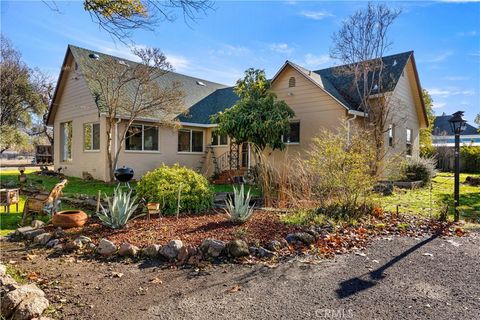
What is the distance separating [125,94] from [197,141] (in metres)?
4.68

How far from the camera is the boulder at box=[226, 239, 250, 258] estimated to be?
4.72 m

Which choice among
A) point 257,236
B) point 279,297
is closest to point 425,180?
point 257,236

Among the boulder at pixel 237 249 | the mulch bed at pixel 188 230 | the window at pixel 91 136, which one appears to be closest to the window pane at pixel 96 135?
the window at pixel 91 136

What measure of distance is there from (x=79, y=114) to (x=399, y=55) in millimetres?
16478

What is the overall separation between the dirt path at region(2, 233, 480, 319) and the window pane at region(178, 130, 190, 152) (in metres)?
12.8

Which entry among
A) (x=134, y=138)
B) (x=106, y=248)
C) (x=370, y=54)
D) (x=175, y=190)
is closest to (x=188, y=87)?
(x=134, y=138)

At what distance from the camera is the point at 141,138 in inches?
631

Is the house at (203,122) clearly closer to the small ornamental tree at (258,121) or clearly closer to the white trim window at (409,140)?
Result: the white trim window at (409,140)

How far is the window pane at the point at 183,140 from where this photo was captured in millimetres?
17516

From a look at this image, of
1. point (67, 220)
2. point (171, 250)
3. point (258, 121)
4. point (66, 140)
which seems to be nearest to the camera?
point (171, 250)

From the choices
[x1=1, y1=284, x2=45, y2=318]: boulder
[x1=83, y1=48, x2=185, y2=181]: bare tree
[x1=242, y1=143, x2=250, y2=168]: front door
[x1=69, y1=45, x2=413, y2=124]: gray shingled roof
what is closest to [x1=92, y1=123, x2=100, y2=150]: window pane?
[x1=83, y1=48, x2=185, y2=181]: bare tree

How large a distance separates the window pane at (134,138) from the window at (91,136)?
139 cm

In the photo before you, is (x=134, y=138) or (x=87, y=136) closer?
(x=134, y=138)
